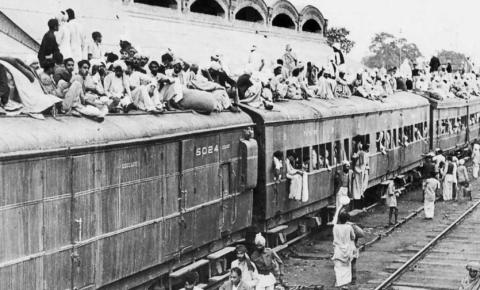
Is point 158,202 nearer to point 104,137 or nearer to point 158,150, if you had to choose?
point 158,150

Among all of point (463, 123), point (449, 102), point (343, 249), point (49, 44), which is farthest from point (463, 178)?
point (49, 44)

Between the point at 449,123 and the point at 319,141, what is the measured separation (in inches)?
673

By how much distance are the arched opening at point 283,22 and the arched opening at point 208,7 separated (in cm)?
793

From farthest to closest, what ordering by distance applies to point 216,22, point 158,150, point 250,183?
point 216,22 → point 250,183 → point 158,150

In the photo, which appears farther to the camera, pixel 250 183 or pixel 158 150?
pixel 250 183

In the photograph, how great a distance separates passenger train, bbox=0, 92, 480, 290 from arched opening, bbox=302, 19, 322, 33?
27389 mm

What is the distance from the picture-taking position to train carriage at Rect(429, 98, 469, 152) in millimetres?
31953

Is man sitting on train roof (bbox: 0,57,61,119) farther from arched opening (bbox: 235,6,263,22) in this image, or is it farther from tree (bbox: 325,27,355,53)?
tree (bbox: 325,27,355,53)

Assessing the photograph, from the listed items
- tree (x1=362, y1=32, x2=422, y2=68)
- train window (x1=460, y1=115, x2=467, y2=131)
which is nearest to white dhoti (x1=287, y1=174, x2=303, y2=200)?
train window (x1=460, y1=115, x2=467, y2=131)

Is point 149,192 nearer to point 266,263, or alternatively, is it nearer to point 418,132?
point 266,263

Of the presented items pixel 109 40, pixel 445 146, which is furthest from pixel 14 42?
pixel 445 146

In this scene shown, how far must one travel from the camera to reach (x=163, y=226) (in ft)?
39.0

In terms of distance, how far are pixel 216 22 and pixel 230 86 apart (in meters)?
19.4

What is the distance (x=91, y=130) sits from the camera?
32.6 feet
